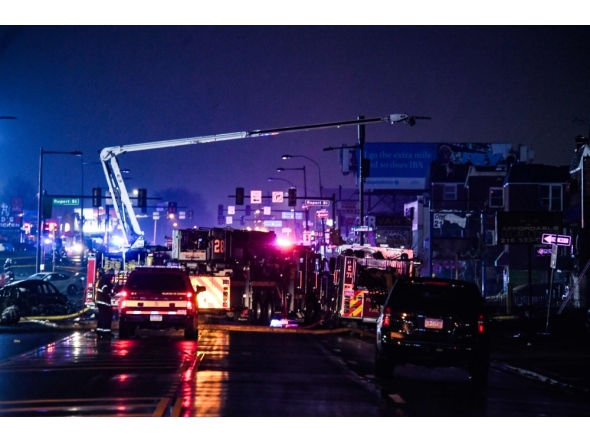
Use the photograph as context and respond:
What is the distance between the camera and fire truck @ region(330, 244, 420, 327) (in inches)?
1195

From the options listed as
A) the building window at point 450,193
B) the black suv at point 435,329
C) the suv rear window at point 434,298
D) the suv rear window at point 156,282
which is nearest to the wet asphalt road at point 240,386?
the black suv at point 435,329

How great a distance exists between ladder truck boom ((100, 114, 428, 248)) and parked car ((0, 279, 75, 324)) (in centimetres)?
477

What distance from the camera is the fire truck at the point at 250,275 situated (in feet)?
102

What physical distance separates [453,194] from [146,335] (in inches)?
2257

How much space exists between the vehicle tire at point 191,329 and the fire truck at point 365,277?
6.42 m

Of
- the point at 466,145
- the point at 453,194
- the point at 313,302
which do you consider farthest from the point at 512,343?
the point at 466,145

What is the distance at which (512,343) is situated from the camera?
2808 centimetres

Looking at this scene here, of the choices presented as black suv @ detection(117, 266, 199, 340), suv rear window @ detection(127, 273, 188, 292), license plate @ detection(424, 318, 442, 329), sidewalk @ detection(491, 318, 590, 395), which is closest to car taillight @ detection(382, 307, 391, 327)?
license plate @ detection(424, 318, 442, 329)

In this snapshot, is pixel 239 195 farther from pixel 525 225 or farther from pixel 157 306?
pixel 157 306

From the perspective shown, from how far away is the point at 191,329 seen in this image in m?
25.9

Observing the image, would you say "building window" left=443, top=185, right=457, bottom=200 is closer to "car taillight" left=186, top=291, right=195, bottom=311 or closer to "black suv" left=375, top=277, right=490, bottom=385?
"car taillight" left=186, top=291, right=195, bottom=311

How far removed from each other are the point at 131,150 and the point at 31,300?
7.27 m

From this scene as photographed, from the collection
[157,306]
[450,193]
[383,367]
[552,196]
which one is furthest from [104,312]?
[450,193]

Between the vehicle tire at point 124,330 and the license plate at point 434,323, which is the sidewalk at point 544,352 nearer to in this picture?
the license plate at point 434,323
